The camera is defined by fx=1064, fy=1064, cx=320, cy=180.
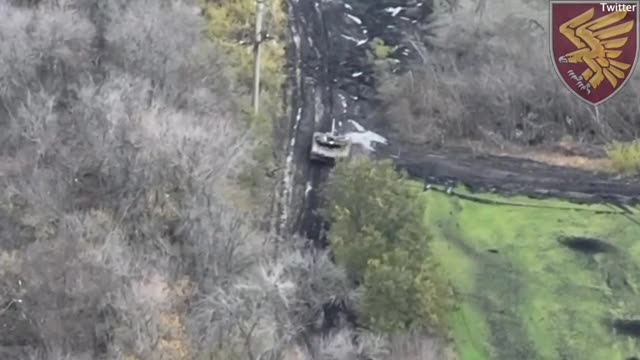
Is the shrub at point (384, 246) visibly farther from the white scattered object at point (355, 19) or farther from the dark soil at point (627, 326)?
the white scattered object at point (355, 19)

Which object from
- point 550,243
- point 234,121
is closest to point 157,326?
point 234,121

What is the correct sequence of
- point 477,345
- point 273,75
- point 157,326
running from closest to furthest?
point 157,326
point 477,345
point 273,75

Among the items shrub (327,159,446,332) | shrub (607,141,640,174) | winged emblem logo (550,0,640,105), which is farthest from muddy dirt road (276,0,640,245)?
winged emblem logo (550,0,640,105)

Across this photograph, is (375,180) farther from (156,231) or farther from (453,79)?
(453,79)

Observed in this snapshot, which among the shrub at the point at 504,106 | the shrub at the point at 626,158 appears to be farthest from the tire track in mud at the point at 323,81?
the shrub at the point at 626,158

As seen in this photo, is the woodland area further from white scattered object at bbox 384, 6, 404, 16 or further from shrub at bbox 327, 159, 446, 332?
white scattered object at bbox 384, 6, 404, 16
